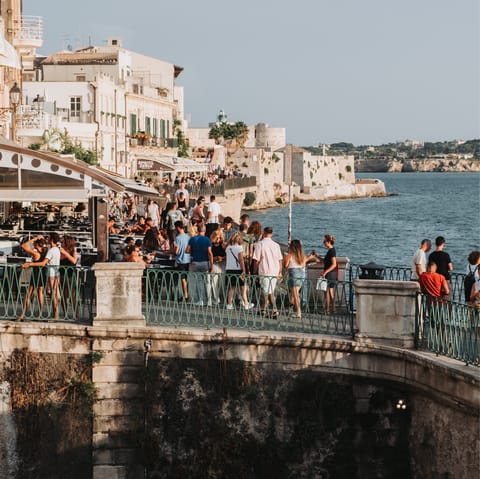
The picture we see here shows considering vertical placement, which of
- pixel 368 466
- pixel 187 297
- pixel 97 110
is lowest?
pixel 368 466

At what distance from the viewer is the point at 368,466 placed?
13180mm

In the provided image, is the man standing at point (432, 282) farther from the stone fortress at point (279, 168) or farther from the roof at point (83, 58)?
the stone fortress at point (279, 168)

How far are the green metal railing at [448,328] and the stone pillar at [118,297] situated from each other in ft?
11.9

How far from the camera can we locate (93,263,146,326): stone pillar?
13.6 metres

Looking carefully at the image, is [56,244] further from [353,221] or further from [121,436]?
[353,221]

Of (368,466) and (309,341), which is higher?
(309,341)

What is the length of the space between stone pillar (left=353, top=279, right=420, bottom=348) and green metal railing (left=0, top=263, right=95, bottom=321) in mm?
3628

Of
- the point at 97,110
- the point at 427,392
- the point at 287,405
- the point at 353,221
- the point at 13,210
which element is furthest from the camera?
the point at 353,221

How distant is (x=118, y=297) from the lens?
1368 cm

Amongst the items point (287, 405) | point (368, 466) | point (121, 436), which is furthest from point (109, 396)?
point (368, 466)

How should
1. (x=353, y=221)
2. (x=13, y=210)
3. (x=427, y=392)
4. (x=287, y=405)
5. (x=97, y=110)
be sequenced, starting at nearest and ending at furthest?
(x=427, y=392), (x=287, y=405), (x=13, y=210), (x=97, y=110), (x=353, y=221)

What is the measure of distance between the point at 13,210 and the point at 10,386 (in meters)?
13.1

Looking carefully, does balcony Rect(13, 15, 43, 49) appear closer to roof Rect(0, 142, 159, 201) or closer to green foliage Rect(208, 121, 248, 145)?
roof Rect(0, 142, 159, 201)

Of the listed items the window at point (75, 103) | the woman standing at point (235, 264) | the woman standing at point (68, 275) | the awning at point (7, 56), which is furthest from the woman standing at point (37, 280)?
the window at point (75, 103)
